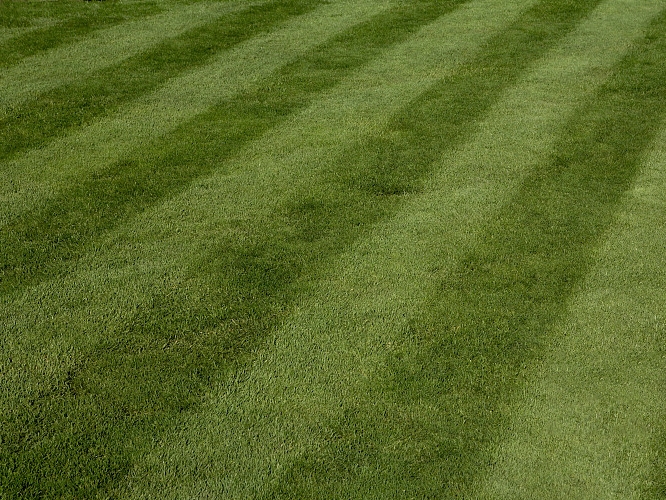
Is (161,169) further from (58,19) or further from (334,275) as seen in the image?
(58,19)

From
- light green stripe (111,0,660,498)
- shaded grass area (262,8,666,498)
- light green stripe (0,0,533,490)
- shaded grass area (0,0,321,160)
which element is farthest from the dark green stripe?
shaded grass area (262,8,666,498)

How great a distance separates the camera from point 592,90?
24.7ft

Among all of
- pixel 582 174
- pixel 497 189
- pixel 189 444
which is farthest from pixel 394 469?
pixel 582 174

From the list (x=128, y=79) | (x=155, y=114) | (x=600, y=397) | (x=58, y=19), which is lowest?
(x=600, y=397)

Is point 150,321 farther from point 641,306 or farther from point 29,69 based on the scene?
point 29,69

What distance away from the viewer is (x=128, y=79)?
26.3 ft

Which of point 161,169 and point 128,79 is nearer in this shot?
point 161,169

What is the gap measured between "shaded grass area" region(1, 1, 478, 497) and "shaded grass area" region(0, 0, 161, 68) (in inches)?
129

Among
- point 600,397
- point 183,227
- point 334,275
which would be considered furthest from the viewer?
point 183,227

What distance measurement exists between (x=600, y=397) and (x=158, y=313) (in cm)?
241

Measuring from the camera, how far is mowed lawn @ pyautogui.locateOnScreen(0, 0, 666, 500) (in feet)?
11.5

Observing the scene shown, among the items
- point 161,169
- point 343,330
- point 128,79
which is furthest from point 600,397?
point 128,79

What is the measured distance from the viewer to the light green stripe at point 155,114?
5891 millimetres

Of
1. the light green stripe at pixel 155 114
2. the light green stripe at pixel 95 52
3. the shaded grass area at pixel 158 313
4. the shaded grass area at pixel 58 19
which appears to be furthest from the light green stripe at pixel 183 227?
the shaded grass area at pixel 58 19
